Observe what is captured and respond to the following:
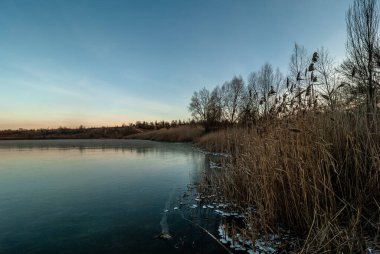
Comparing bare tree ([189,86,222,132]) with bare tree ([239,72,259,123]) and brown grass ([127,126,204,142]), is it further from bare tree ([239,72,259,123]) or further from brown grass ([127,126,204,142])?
bare tree ([239,72,259,123])

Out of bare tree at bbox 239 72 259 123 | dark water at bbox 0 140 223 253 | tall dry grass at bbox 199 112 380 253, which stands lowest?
dark water at bbox 0 140 223 253

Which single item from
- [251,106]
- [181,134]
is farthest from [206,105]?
[251,106]

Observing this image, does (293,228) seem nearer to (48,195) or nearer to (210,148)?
(48,195)

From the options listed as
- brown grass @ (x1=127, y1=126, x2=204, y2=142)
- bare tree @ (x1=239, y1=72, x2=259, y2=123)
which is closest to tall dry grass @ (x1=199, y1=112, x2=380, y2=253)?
bare tree @ (x1=239, y1=72, x2=259, y2=123)

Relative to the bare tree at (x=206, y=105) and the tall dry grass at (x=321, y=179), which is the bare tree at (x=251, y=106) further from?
the bare tree at (x=206, y=105)

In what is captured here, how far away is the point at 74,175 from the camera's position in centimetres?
714

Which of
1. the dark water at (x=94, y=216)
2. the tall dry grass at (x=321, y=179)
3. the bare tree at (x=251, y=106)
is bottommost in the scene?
the dark water at (x=94, y=216)

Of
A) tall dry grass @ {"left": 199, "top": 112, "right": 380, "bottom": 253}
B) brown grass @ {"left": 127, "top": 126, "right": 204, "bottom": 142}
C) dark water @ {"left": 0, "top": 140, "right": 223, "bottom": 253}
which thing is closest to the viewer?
tall dry grass @ {"left": 199, "top": 112, "right": 380, "bottom": 253}

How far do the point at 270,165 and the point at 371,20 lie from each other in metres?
11.7

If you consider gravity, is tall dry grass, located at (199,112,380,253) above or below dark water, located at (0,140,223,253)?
above

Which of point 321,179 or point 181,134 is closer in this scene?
point 321,179

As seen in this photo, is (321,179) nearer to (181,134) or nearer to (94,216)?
(94,216)

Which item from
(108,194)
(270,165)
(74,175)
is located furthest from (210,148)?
(270,165)

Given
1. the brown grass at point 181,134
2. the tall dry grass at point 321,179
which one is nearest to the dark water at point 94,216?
the tall dry grass at point 321,179
